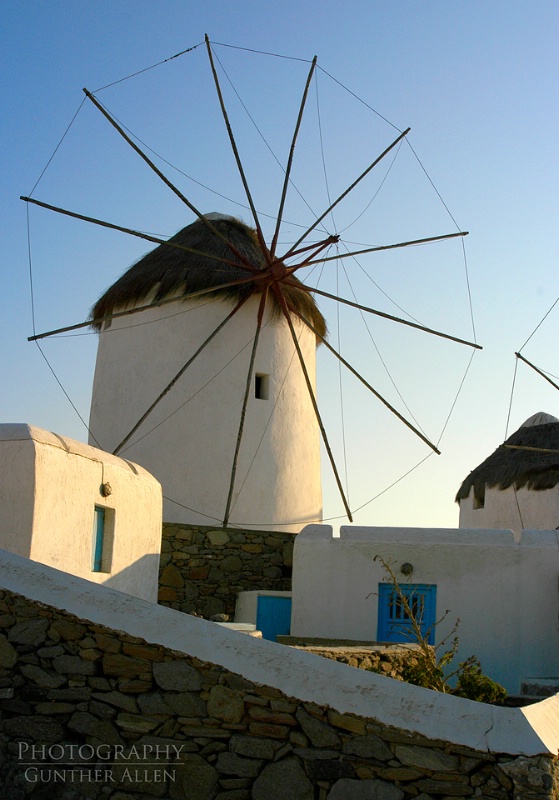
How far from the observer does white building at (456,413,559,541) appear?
18.0 meters

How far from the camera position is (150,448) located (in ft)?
42.3

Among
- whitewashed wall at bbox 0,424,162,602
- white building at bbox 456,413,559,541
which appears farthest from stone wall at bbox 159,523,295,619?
Result: white building at bbox 456,413,559,541

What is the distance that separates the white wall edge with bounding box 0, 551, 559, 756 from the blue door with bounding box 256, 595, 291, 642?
19.3ft

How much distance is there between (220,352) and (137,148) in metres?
2.87

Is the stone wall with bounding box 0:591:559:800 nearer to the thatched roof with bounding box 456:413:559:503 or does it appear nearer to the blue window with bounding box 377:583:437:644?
the blue window with bounding box 377:583:437:644

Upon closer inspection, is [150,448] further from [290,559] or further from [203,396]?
[290,559]

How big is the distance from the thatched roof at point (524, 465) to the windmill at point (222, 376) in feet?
17.9

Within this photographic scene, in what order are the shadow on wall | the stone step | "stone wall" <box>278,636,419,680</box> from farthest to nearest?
the shadow on wall
the stone step
"stone wall" <box>278,636,419,680</box>

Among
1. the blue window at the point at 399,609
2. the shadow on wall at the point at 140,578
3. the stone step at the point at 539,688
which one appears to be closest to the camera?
the stone step at the point at 539,688

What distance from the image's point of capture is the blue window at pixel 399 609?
10.2 meters

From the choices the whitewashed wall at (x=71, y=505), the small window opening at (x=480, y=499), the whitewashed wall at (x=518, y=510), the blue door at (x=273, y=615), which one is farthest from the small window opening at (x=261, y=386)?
the small window opening at (x=480, y=499)

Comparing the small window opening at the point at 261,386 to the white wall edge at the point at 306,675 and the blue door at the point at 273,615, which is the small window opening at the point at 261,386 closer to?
the blue door at the point at 273,615

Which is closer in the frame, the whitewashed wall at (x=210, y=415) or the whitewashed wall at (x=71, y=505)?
the whitewashed wall at (x=71, y=505)

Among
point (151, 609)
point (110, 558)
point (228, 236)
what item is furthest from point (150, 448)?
point (151, 609)
